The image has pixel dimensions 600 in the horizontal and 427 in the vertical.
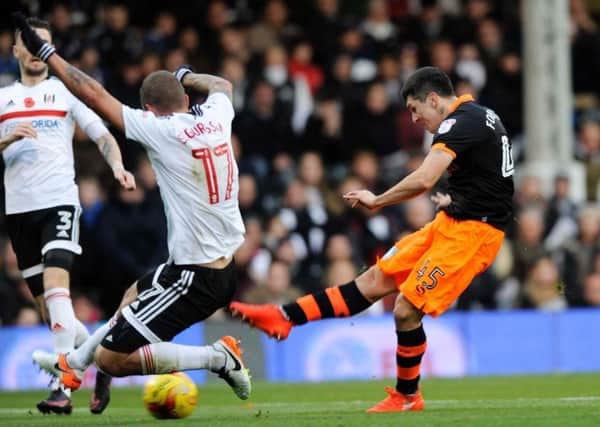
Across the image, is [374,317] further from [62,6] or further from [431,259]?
[431,259]

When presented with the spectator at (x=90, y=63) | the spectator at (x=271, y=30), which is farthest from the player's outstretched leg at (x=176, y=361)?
the spectator at (x=271, y=30)

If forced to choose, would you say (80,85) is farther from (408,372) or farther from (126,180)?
(408,372)

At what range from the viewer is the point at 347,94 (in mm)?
19156

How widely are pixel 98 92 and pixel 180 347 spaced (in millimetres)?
1867

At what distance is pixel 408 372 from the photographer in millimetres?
10102

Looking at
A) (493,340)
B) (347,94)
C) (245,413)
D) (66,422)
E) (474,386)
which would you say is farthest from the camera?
(347,94)

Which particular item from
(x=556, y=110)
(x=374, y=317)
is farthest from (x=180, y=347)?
(x=556, y=110)

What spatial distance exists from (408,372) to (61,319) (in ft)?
8.53

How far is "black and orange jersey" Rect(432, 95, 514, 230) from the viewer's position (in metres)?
9.98

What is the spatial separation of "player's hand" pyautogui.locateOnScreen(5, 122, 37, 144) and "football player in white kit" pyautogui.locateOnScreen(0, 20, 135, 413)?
24cm

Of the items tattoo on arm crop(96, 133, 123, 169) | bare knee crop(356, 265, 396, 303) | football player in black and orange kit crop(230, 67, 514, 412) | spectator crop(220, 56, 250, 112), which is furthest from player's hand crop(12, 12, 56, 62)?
spectator crop(220, 56, 250, 112)

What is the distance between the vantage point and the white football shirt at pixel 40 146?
11.1 m

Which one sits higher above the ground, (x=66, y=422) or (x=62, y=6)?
(x=62, y=6)

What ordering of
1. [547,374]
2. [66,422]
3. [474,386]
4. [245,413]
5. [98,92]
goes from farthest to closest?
[547,374]
[474,386]
[245,413]
[66,422]
[98,92]
